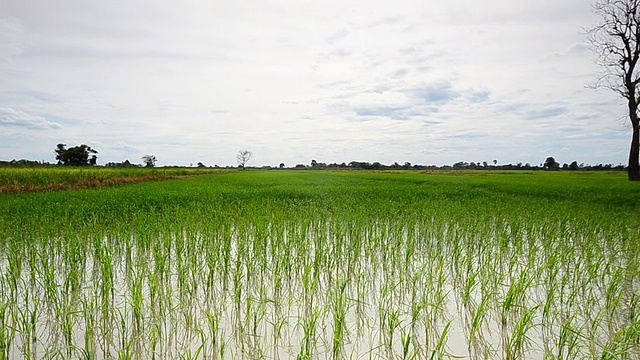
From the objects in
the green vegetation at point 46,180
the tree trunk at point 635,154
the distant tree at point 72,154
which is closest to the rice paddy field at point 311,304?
the green vegetation at point 46,180

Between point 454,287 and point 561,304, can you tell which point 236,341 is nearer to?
point 454,287

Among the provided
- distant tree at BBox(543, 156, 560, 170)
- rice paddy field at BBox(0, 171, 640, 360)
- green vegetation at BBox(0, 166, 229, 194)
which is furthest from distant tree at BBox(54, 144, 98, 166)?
distant tree at BBox(543, 156, 560, 170)

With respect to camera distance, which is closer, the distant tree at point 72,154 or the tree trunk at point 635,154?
the tree trunk at point 635,154

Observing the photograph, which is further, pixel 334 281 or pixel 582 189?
pixel 582 189

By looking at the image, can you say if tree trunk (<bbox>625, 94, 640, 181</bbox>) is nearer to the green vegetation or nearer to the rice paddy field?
the rice paddy field

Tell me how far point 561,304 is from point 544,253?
2459mm

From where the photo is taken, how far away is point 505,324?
3395mm

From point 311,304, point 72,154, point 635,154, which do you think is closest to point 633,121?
point 635,154

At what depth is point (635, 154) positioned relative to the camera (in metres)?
21.5

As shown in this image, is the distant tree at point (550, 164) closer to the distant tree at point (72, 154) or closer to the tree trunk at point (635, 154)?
the tree trunk at point (635, 154)

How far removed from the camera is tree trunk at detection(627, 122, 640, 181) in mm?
21500

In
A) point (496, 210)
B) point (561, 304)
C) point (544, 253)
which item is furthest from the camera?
point (496, 210)

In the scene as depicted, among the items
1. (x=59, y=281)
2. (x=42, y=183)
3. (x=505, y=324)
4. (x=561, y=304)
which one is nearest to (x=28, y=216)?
(x=59, y=281)

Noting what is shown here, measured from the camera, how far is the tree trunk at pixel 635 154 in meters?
21.5
